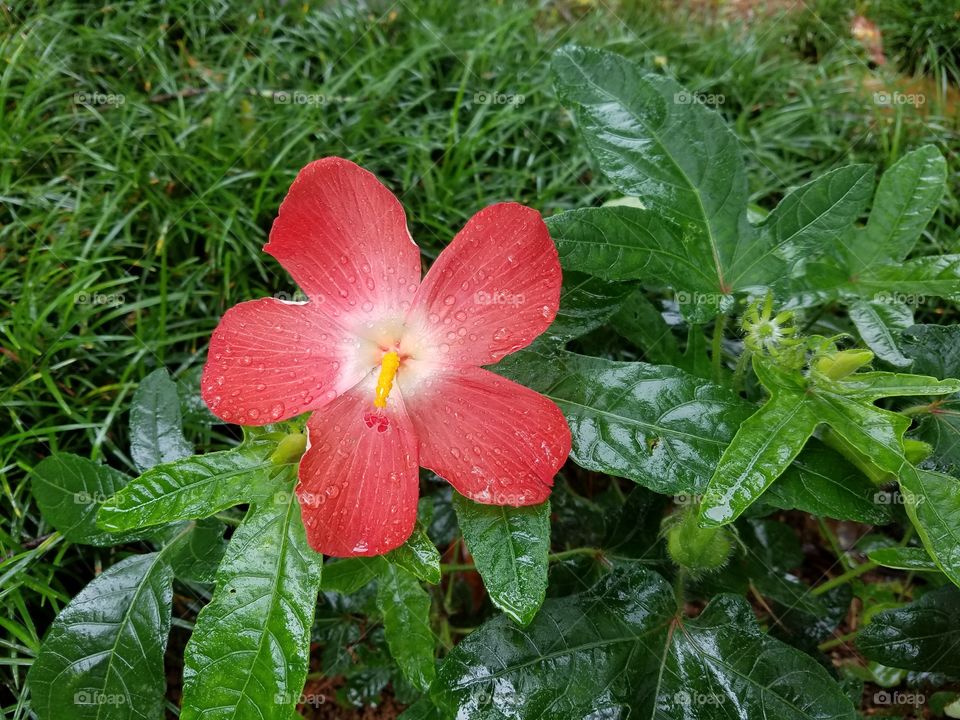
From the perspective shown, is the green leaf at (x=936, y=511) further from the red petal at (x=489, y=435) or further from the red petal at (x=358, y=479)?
the red petal at (x=358, y=479)

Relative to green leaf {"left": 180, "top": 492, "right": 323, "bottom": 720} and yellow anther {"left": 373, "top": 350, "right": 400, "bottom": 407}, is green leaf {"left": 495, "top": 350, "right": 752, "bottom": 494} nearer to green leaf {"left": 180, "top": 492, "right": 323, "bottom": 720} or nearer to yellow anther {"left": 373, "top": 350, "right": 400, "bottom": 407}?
yellow anther {"left": 373, "top": 350, "right": 400, "bottom": 407}

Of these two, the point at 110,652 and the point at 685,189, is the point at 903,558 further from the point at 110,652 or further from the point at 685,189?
the point at 110,652

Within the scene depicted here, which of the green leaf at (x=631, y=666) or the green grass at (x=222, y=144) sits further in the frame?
the green grass at (x=222, y=144)

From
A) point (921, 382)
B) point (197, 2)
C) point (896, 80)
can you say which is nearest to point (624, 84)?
point (921, 382)

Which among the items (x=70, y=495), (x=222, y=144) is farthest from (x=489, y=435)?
(x=222, y=144)

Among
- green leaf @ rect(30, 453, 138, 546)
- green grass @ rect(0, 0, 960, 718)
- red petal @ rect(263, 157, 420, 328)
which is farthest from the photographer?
green grass @ rect(0, 0, 960, 718)

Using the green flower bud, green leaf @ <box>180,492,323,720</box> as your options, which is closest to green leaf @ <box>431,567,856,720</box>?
the green flower bud

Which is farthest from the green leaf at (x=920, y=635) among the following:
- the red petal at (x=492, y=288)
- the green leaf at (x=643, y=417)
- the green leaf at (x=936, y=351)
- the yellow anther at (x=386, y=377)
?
the yellow anther at (x=386, y=377)
